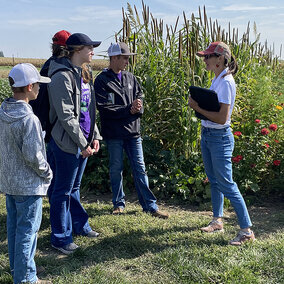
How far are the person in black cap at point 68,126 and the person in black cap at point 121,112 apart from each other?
27.2 inches

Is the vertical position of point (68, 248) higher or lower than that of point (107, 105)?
lower

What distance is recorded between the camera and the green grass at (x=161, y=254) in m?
3.41

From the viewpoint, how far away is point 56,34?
398cm

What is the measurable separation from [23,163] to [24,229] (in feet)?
1.66

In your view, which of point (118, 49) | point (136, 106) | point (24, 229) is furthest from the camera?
point (136, 106)

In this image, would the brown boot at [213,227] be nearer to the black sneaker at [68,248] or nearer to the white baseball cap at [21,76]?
the black sneaker at [68,248]

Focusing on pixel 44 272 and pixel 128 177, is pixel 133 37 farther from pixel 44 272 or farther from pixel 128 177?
pixel 44 272

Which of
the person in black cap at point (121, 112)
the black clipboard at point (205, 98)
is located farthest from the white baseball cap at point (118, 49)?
the black clipboard at point (205, 98)

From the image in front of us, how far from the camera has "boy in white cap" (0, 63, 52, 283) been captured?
2895 mm

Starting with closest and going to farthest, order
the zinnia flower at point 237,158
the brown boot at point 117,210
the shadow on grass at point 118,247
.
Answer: the shadow on grass at point 118,247
the brown boot at point 117,210
the zinnia flower at point 237,158

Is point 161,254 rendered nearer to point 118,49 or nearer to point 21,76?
point 21,76

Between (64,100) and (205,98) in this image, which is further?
(205,98)

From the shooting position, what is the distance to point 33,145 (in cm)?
290

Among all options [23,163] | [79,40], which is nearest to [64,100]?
[79,40]
